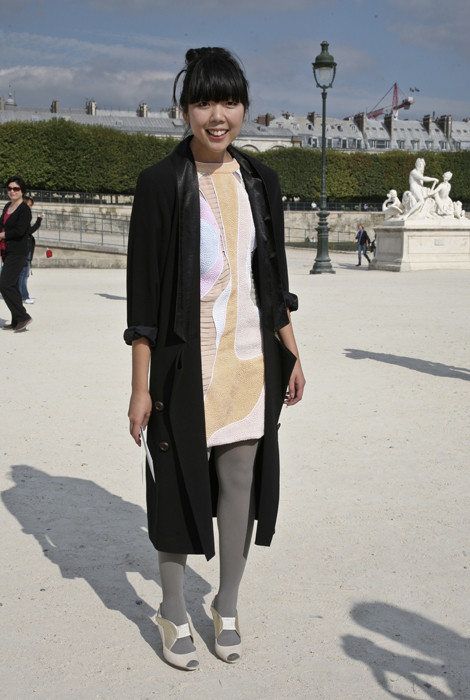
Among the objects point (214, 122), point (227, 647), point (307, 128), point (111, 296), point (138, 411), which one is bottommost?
point (111, 296)

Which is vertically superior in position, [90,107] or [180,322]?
Result: [90,107]

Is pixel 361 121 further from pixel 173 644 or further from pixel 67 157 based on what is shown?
pixel 173 644

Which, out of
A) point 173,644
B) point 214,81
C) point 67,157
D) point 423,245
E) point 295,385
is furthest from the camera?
point 67,157

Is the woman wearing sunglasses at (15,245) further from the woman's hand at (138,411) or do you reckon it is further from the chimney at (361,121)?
the chimney at (361,121)

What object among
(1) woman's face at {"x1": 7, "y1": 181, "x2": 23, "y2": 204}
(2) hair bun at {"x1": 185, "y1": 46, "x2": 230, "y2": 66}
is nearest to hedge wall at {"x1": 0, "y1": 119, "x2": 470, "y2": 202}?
(1) woman's face at {"x1": 7, "y1": 181, "x2": 23, "y2": 204}

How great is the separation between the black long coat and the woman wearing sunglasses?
7.32m

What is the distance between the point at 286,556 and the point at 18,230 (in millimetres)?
7064

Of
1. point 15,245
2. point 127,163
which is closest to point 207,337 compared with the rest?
point 15,245

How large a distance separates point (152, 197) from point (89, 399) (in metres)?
4.20

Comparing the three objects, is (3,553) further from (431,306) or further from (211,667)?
(431,306)

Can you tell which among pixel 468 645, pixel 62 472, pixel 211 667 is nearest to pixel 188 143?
pixel 211 667

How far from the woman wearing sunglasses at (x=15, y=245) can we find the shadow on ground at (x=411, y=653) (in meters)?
7.51

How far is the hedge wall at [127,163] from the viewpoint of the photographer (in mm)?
50375

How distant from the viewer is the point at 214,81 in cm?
243
